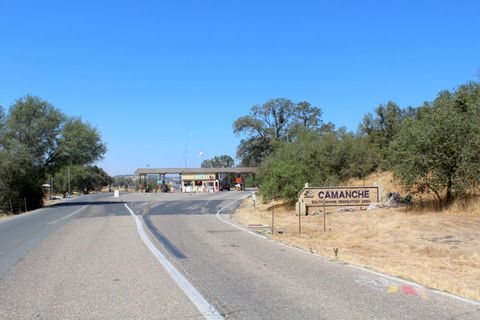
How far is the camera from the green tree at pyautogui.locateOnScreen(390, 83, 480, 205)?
18844 millimetres

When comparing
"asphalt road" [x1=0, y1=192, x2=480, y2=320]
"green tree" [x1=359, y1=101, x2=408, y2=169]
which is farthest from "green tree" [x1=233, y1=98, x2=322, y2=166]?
"asphalt road" [x1=0, y1=192, x2=480, y2=320]

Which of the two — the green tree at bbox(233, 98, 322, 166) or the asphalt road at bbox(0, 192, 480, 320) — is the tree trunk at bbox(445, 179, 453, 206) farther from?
A: the green tree at bbox(233, 98, 322, 166)

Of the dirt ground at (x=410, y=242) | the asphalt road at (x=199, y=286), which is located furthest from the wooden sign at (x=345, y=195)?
the asphalt road at (x=199, y=286)

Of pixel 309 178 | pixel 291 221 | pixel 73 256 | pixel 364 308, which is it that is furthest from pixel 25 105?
pixel 364 308

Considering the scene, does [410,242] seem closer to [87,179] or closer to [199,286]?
[199,286]

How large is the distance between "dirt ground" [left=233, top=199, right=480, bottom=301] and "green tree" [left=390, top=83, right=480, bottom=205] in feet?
3.63

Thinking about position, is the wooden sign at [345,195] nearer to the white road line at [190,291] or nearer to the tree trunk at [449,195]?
the tree trunk at [449,195]

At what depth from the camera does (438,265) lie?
35.8ft

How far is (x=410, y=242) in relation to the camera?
14.6 metres

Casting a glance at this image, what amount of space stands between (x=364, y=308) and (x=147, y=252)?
263 inches

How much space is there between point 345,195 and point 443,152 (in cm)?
818

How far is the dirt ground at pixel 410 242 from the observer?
9492 millimetres

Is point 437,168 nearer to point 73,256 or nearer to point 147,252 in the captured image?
point 147,252

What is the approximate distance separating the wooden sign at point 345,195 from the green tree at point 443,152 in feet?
19.9
